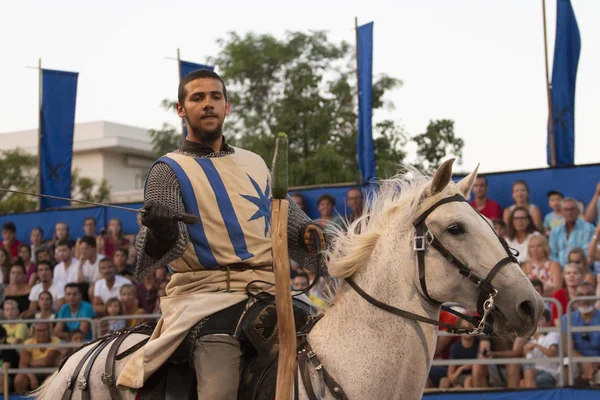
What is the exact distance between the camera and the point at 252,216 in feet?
14.0

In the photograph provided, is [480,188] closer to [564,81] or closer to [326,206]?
[326,206]

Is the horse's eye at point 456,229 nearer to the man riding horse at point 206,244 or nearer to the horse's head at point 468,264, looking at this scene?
the horse's head at point 468,264

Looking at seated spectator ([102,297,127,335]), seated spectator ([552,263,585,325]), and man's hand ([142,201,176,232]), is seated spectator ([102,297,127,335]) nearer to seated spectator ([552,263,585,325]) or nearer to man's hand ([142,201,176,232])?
seated spectator ([552,263,585,325])

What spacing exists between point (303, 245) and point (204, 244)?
63cm

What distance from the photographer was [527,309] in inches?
146

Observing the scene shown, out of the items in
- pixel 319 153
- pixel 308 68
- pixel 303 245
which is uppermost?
pixel 308 68

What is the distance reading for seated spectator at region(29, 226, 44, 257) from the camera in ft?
42.9

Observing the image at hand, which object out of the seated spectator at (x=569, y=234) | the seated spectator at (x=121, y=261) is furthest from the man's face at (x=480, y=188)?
the seated spectator at (x=121, y=261)

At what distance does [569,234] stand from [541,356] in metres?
1.39

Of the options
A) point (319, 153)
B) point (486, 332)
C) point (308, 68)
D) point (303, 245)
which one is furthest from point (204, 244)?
point (308, 68)

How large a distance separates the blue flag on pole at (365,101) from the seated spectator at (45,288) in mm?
4827

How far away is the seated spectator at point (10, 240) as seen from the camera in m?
13.3

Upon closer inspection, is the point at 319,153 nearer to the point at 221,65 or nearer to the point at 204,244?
the point at 221,65

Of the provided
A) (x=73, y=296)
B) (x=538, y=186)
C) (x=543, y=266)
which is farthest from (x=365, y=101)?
(x=73, y=296)
